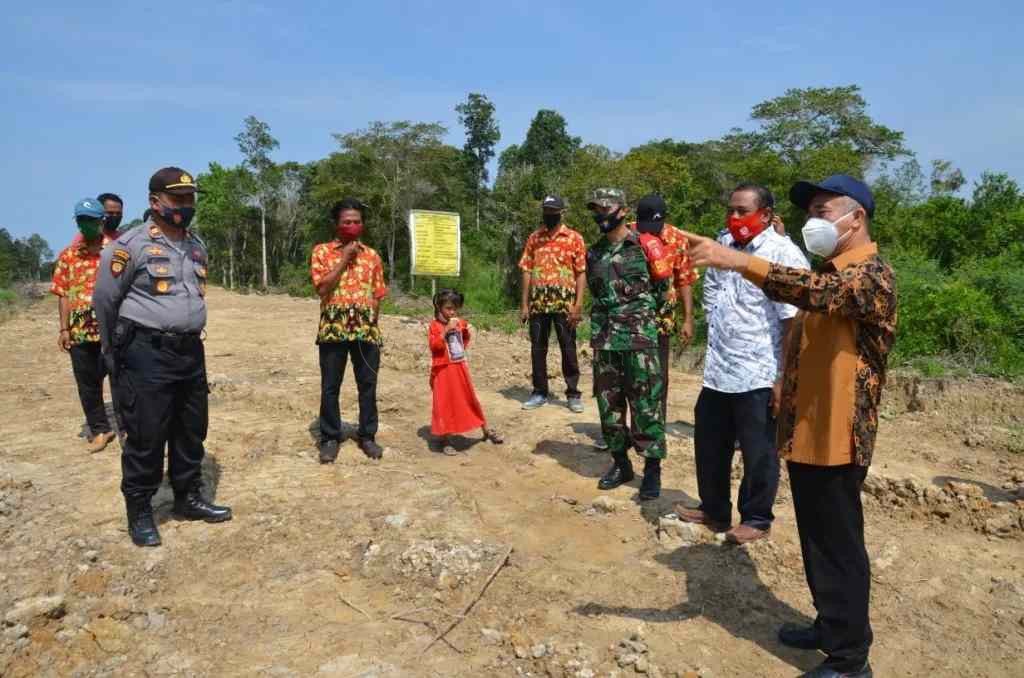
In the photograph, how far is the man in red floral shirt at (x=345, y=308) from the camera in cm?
470

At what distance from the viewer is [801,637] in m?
2.75

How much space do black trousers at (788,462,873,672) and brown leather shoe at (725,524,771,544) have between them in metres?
1.03

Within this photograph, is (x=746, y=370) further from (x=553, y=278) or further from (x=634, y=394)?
(x=553, y=278)

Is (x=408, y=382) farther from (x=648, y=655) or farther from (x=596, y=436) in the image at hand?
(x=648, y=655)

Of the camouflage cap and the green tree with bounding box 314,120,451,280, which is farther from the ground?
the green tree with bounding box 314,120,451,280

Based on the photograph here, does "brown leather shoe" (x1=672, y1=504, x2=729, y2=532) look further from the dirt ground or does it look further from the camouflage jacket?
the camouflage jacket

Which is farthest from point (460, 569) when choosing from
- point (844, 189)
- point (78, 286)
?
point (78, 286)

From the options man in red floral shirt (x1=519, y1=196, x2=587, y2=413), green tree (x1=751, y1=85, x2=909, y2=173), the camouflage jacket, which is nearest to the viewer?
the camouflage jacket

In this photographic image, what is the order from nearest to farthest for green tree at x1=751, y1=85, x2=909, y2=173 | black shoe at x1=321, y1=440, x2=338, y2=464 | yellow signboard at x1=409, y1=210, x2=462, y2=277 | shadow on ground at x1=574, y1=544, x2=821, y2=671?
shadow on ground at x1=574, y1=544, x2=821, y2=671
black shoe at x1=321, y1=440, x2=338, y2=464
yellow signboard at x1=409, y1=210, x2=462, y2=277
green tree at x1=751, y1=85, x2=909, y2=173

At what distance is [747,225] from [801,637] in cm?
184

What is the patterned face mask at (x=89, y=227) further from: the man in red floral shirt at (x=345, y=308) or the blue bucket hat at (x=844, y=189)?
the blue bucket hat at (x=844, y=189)

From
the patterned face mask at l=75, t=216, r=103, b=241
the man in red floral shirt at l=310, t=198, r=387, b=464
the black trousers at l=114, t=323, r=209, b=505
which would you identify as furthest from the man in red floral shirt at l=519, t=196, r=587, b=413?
the patterned face mask at l=75, t=216, r=103, b=241

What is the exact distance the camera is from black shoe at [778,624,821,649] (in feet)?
8.96

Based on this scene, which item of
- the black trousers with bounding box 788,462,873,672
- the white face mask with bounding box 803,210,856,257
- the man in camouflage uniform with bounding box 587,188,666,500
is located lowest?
the black trousers with bounding box 788,462,873,672
